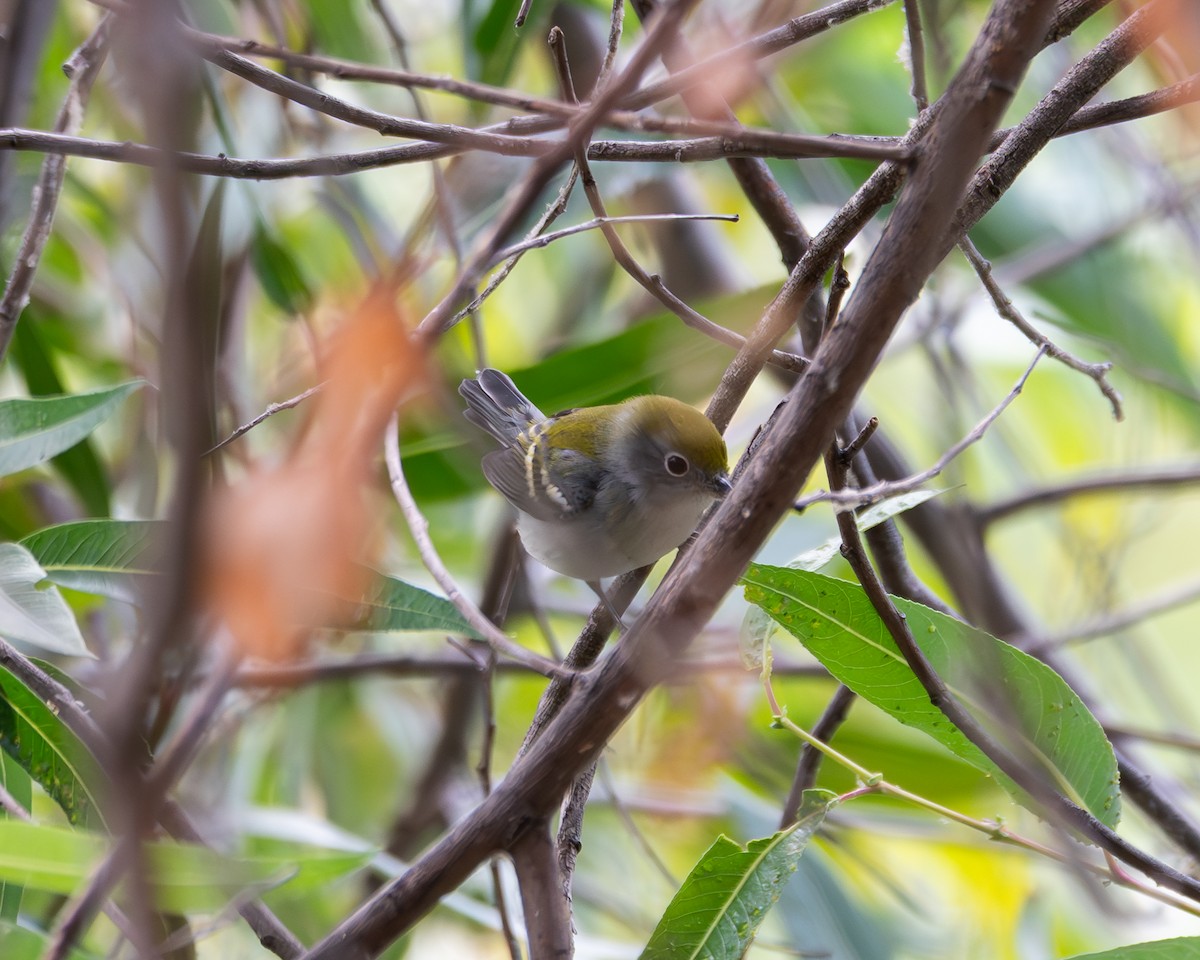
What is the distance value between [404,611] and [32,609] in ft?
1.55

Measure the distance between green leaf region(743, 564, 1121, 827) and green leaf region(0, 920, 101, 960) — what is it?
0.79 meters

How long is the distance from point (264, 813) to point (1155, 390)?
7.93 ft

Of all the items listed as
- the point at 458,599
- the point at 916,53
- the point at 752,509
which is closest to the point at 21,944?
the point at 458,599

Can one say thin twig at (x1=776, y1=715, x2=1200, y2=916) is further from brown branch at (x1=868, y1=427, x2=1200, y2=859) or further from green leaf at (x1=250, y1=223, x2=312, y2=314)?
green leaf at (x1=250, y1=223, x2=312, y2=314)

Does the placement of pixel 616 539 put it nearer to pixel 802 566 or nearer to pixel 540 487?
pixel 540 487

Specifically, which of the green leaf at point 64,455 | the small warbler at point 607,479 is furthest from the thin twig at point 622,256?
the green leaf at point 64,455

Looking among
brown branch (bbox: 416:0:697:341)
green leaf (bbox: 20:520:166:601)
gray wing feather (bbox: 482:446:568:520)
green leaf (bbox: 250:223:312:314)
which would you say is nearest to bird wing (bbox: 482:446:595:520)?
gray wing feather (bbox: 482:446:568:520)

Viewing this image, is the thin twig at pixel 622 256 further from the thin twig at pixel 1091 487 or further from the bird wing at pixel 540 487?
the thin twig at pixel 1091 487

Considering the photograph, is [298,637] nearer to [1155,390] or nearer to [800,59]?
[1155,390]

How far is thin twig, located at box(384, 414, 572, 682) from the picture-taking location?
3.13ft

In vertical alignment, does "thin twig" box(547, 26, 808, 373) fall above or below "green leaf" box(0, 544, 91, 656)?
above

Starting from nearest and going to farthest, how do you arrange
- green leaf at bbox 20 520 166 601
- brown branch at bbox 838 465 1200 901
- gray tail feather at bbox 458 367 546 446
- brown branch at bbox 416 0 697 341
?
brown branch at bbox 416 0 697 341 < brown branch at bbox 838 465 1200 901 < green leaf at bbox 20 520 166 601 < gray tail feather at bbox 458 367 546 446

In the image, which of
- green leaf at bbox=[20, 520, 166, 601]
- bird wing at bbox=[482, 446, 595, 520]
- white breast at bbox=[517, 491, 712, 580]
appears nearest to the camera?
green leaf at bbox=[20, 520, 166, 601]

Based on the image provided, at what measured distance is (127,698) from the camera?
43 cm
